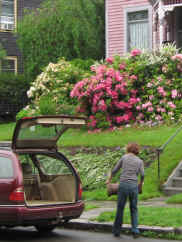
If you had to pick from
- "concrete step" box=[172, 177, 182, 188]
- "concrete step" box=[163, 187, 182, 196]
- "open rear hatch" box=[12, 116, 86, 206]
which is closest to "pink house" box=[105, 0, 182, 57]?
"concrete step" box=[172, 177, 182, 188]

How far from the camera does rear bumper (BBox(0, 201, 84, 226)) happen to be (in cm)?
976

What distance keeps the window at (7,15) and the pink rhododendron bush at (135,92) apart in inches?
518

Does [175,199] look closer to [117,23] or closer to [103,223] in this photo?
[103,223]

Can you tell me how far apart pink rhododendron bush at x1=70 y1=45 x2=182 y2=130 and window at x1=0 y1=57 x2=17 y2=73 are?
39.5 ft

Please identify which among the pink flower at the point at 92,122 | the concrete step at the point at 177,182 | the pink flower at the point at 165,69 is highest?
the pink flower at the point at 165,69

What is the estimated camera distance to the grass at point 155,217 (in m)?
→ 10.7

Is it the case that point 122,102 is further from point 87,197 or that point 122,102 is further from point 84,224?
point 84,224

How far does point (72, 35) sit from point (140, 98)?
32.5 feet

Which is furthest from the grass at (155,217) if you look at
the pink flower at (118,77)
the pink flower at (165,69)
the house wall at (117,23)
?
the house wall at (117,23)

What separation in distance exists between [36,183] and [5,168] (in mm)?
1239

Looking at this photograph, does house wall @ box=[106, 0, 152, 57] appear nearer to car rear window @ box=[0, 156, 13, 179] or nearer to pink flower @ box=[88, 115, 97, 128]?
pink flower @ box=[88, 115, 97, 128]

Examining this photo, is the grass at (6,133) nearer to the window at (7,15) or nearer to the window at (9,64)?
the window at (9,64)

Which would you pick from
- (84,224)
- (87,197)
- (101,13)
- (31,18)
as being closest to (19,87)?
(31,18)

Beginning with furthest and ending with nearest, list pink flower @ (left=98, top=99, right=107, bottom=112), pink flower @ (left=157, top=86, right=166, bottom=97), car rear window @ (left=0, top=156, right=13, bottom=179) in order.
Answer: pink flower @ (left=98, top=99, right=107, bottom=112) → pink flower @ (left=157, top=86, right=166, bottom=97) → car rear window @ (left=0, top=156, right=13, bottom=179)
